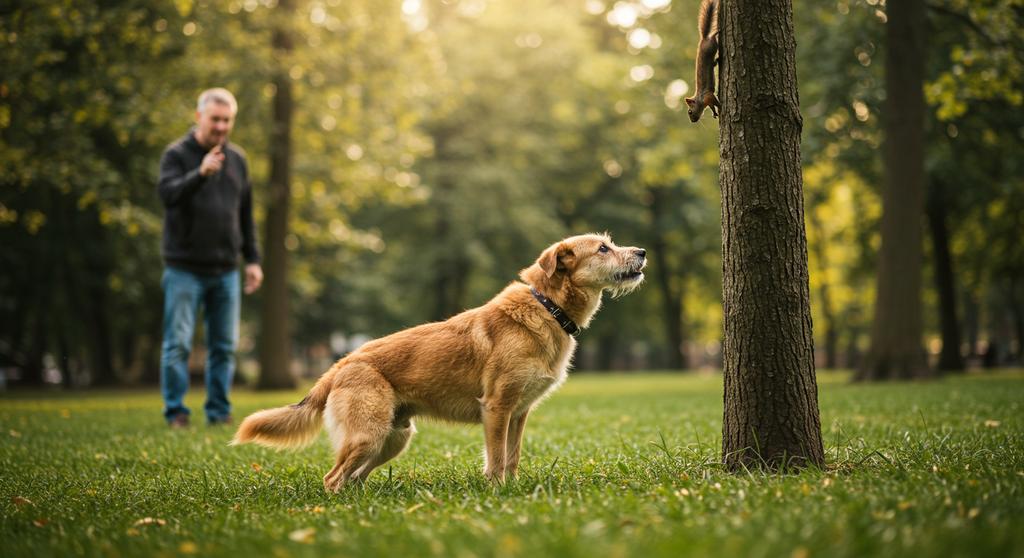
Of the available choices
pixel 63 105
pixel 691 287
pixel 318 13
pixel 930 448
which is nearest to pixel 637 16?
pixel 318 13

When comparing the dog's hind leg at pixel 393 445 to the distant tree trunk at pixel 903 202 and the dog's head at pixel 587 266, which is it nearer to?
the dog's head at pixel 587 266

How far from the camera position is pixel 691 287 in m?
41.2

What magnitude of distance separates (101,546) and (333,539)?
3.24 ft

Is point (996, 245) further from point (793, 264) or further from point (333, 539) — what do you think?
point (333, 539)

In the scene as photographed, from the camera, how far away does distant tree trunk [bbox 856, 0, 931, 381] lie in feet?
46.2

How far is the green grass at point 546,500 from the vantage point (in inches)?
114

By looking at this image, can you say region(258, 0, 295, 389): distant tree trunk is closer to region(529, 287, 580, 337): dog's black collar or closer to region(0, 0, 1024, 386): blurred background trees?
region(0, 0, 1024, 386): blurred background trees

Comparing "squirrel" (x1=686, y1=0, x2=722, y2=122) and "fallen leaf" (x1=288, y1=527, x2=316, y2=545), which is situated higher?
"squirrel" (x1=686, y1=0, x2=722, y2=122)

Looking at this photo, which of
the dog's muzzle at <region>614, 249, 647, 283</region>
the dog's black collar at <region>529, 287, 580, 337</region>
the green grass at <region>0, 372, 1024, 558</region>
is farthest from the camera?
the dog's muzzle at <region>614, 249, 647, 283</region>

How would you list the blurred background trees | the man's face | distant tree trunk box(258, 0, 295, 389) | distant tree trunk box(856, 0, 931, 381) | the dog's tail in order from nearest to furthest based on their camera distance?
1. the dog's tail
2. the man's face
3. distant tree trunk box(856, 0, 931, 381)
4. the blurred background trees
5. distant tree trunk box(258, 0, 295, 389)

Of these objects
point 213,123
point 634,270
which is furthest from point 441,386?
point 213,123

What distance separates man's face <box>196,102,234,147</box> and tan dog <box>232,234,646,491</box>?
4276 mm

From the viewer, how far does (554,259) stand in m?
5.41

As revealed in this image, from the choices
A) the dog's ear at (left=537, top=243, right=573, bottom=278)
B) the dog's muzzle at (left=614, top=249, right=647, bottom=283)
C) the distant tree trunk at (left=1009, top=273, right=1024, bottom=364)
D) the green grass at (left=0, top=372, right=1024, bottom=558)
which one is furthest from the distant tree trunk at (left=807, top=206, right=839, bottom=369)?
the dog's ear at (left=537, top=243, right=573, bottom=278)
